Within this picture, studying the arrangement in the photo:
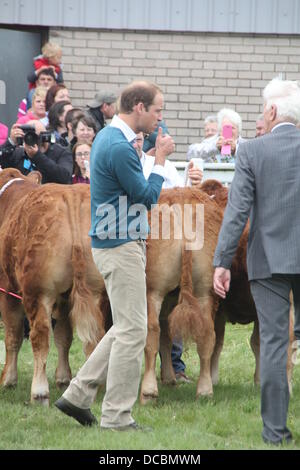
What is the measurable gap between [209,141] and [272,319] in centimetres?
543

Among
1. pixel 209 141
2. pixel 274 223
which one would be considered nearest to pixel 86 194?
pixel 274 223

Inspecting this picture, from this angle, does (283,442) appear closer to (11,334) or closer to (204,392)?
(204,392)

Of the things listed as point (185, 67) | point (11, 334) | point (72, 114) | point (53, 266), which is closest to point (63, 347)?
point (11, 334)

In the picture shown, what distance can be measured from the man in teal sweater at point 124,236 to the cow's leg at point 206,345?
51.0 inches

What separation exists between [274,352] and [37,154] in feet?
15.3

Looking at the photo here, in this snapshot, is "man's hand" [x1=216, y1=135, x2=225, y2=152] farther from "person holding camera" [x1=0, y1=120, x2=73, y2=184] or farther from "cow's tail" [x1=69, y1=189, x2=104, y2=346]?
"cow's tail" [x1=69, y1=189, x2=104, y2=346]

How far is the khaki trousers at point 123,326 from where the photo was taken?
669cm

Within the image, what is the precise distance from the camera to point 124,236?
22.0ft

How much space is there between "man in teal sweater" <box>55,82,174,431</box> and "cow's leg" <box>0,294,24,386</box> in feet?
6.48

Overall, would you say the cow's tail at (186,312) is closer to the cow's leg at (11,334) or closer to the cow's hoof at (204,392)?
the cow's hoof at (204,392)
